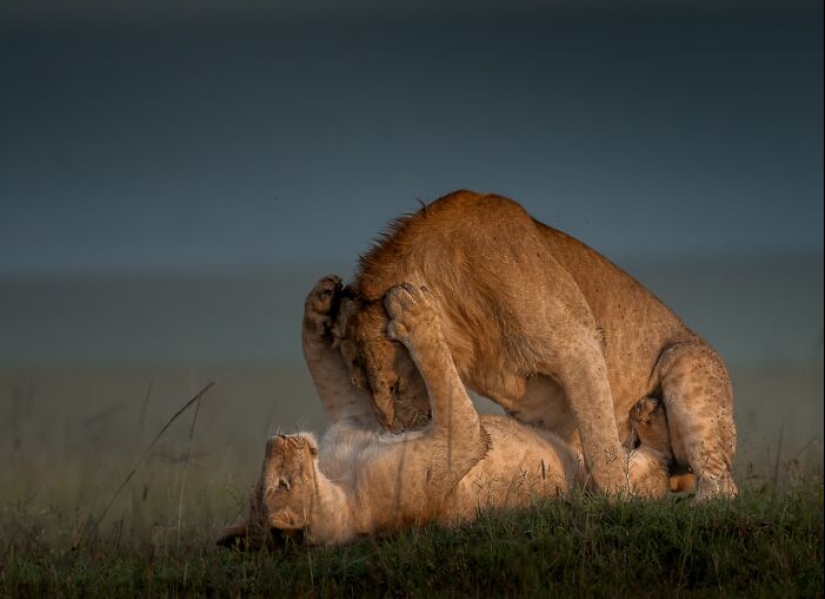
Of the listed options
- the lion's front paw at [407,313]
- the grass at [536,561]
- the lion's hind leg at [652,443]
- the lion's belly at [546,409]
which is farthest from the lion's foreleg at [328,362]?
the lion's hind leg at [652,443]

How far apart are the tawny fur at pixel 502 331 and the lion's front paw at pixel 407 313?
136 mm

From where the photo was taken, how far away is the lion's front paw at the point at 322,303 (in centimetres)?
820

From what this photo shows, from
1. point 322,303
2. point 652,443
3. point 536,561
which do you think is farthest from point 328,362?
point 652,443

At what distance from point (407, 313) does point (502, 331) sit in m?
0.78

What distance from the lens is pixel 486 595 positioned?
22.5 ft

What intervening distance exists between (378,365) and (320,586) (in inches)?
56.1

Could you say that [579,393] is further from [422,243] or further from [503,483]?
[422,243]

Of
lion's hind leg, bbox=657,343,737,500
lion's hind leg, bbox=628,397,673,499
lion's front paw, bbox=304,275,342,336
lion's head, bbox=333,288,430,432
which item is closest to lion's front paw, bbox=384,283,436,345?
lion's head, bbox=333,288,430,432

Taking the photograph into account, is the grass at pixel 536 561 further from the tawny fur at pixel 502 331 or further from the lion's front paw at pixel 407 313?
the lion's front paw at pixel 407 313

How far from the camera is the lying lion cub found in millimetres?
7488

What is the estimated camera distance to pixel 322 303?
820cm

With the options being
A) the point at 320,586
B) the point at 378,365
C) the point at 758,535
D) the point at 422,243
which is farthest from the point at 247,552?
the point at 758,535

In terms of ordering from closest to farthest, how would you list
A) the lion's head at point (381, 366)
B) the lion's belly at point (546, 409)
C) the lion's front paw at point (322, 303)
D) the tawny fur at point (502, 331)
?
1. the lion's head at point (381, 366)
2. the tawny fur at point (502, 331)
3. the lion's front paw at point (322, 303)
4. the lion's belly at point (546, 409)

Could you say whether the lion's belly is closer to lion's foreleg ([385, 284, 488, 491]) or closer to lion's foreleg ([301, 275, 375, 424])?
lion's foreleg ([385, 284, 488, 491])
